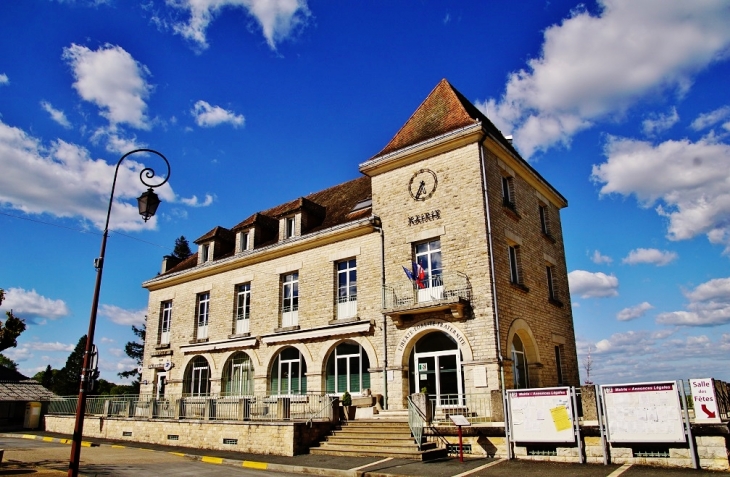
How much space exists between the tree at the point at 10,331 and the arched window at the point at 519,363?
47.2 ft

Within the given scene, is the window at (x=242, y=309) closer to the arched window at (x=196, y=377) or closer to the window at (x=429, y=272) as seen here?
the arched window at (x=196, y=377)

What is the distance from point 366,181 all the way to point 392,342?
7876 millimetres

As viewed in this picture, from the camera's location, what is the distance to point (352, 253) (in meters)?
17.8

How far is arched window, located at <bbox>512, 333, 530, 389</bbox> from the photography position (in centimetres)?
1555

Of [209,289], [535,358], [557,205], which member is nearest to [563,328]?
[535,358]

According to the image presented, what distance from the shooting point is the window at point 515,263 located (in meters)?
16.3

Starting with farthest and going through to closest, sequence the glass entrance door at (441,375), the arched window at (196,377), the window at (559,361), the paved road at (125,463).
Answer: the arched window at (196,377) < the window at (559,361) < the glass entrance door at (441,375) < the paved road at (125,463)

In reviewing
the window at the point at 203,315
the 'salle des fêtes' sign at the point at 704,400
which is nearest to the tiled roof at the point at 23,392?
the window at the point at 203,315

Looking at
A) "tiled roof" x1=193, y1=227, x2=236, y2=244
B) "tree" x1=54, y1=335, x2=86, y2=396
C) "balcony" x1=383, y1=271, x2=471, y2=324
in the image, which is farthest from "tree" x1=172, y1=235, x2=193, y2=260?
"balcony" x1=383, y1=271, x2=471, y2=324

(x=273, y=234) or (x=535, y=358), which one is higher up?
(x=273, y=234)

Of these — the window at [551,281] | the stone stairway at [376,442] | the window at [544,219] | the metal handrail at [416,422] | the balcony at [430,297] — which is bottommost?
the stone stairway at [376,442]

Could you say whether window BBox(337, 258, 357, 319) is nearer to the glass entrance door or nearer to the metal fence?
the metal fence

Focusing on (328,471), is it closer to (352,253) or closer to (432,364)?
(432,364)

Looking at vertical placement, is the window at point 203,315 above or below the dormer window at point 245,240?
below
